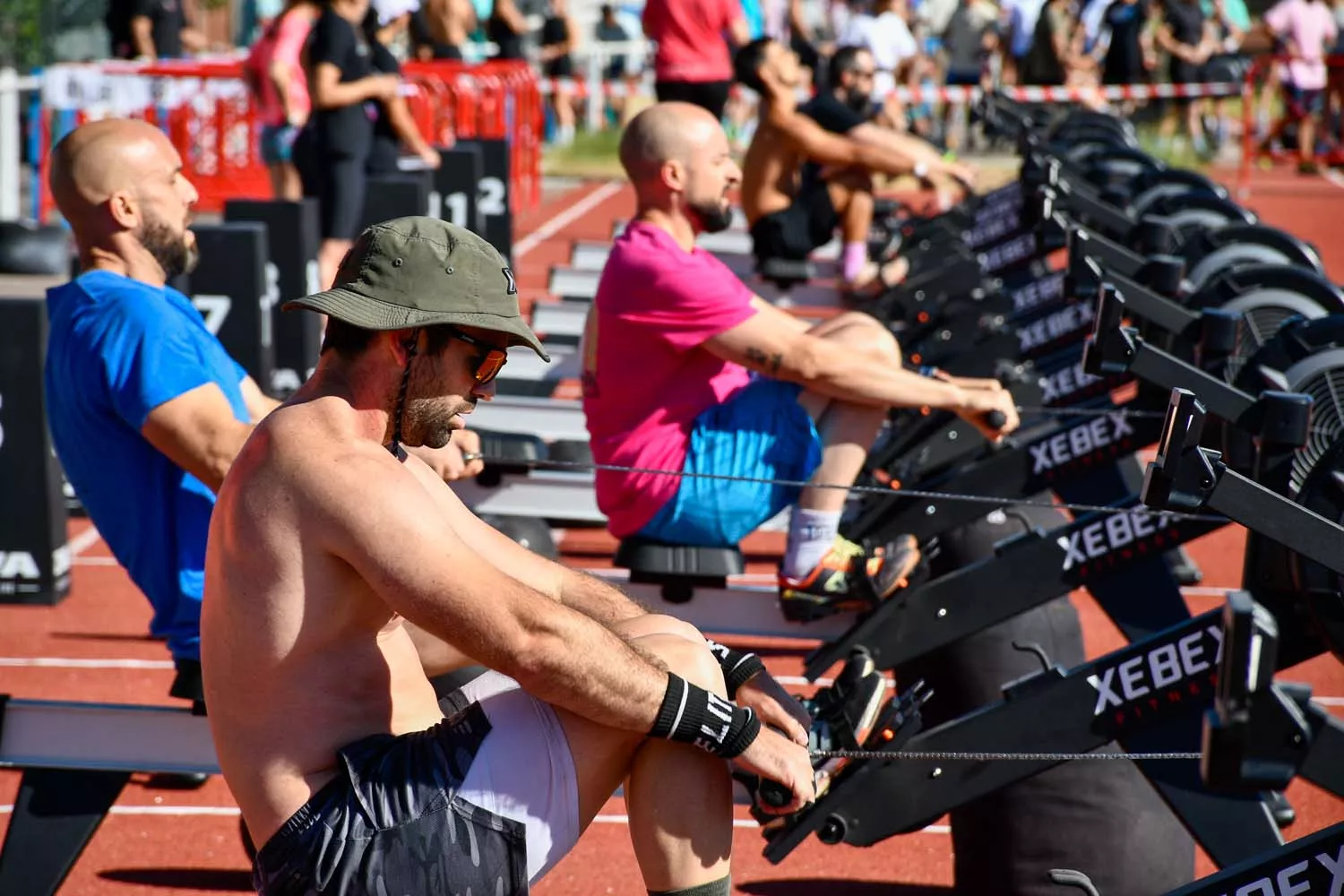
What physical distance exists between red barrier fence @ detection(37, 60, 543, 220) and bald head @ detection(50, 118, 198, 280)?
8545 millimetres

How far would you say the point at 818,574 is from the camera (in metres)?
5.31

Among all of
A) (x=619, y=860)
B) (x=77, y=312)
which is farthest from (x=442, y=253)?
(x=619, y=860)

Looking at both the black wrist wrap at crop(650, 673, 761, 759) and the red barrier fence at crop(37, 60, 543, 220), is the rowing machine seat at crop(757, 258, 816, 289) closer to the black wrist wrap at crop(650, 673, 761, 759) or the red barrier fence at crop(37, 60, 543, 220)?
Result: the red barrier fence at crop(37, 60, 543, 220)

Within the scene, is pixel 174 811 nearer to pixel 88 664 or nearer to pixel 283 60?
pixel 88 664

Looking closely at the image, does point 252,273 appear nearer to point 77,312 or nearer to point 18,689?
point 18,689

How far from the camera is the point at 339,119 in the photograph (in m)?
9.16

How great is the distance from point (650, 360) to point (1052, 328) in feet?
10.1

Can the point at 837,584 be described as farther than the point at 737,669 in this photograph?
Yes

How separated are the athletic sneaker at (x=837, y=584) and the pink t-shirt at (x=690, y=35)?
734 centimetres

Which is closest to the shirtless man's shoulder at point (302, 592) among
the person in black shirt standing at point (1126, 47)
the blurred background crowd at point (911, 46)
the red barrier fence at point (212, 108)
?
the red barrier fence at point (212, 108)

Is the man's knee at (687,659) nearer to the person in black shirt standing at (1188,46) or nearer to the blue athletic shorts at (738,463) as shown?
the blue athletic shorts at (738,463)

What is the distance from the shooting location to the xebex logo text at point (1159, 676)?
3596 millimetres

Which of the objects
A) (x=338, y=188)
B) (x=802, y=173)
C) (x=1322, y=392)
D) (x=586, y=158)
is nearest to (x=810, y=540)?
(x=1322, y=392)

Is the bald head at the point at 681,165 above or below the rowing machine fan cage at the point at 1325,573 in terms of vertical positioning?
above
